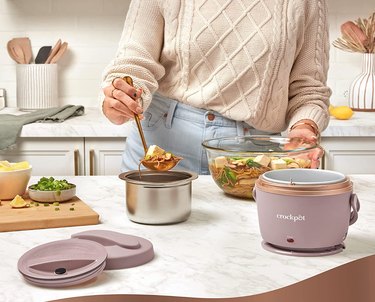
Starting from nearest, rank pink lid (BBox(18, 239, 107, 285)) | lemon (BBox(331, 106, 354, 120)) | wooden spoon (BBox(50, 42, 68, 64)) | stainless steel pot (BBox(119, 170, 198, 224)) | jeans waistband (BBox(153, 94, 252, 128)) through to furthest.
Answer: pink lid (BBox(18, 239, 107, 285)) → stainless steel pot (BBox(119, 170, 198, 224)) → jeans waistband (BBox(153, 94, 252, 128)) → lemon (BBox(331, 106, 354, 120)) → wooden spoon (BBox(50, 42, 68, 64))

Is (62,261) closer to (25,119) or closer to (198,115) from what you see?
(198,115)

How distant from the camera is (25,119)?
3100mm

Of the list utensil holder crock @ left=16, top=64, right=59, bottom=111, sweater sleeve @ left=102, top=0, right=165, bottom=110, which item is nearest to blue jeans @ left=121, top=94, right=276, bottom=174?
sweater sleeve @ left=102, top=0, right=165, bottom=110

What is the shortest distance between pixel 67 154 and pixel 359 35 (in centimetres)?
155

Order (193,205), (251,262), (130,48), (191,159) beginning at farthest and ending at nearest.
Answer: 1. (191,159)
2. (130,48)
3. (193,205)
4. (251,262)

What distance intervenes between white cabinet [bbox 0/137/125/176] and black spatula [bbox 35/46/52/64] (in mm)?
663

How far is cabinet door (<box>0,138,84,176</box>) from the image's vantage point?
3.06 m

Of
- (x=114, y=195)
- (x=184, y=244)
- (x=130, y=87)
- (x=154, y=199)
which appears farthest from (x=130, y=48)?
(x=184, y=244)

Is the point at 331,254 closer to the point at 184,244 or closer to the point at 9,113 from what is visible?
the point at 184,244

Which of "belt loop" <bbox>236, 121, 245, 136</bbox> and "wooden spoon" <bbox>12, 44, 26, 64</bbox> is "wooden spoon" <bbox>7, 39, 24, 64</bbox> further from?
"belt loop" <bbox>236, 121, 245, 136</bbox>

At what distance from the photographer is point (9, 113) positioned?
347 cm

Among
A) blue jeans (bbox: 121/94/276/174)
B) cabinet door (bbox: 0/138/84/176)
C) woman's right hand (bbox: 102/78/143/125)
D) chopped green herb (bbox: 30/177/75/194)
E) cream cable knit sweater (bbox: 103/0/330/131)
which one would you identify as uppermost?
cream cable knit sweater (bbox: 103/0/330/131)

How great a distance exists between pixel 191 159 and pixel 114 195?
0.46 m

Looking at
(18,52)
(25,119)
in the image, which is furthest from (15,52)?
(25,119)
